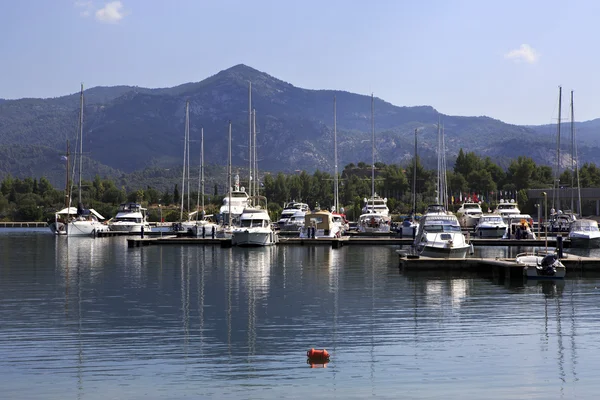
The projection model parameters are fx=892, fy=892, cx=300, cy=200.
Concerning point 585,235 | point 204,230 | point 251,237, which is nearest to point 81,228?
point 204,230

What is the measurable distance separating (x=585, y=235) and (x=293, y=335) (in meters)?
60.5

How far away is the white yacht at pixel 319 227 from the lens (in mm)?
96394

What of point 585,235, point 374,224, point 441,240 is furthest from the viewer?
point 374,224

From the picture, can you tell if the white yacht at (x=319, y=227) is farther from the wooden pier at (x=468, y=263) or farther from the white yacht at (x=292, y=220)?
the wooden pier at (x=468, y=263)

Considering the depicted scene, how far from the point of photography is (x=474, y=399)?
23672 mm

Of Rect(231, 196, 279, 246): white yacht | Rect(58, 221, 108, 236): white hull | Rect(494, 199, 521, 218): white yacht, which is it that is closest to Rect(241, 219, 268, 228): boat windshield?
Rect(231, 196, 279, 246): white yacht

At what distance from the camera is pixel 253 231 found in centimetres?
8556

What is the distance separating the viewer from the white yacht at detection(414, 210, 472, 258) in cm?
6150

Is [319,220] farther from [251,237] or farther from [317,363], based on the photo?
[317,363]

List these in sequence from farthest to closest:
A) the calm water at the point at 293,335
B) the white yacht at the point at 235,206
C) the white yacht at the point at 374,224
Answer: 1. the white yacht at the point at 374,224
2. the white yacht at the point at 235,206
3. the calm water at the point at 293,335

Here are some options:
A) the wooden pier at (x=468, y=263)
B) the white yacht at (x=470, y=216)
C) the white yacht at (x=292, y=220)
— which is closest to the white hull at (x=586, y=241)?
the wooden pier at (x=468, y=263)

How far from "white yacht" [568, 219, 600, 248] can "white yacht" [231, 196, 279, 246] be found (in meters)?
29.7

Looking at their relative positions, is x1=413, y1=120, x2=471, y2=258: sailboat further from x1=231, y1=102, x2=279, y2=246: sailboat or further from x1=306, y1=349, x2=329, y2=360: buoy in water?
x1=306, y1=349, x2=329, y2=360: buoy in water

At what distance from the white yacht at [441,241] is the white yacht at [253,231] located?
22.7 metres
